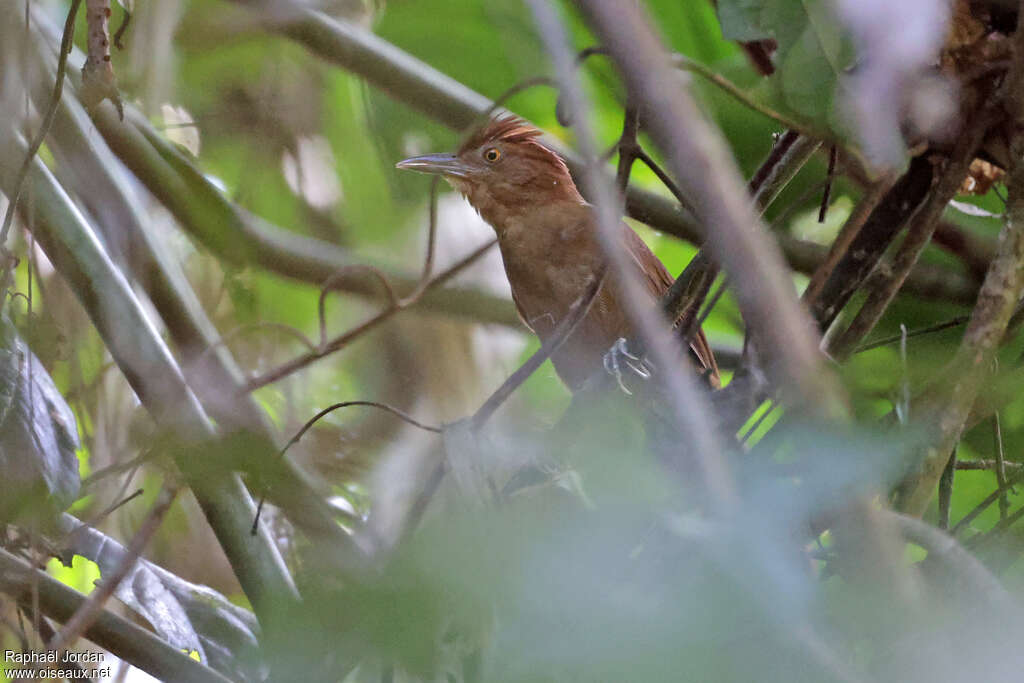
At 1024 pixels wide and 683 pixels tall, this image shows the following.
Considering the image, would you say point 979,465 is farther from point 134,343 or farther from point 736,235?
point 134,343

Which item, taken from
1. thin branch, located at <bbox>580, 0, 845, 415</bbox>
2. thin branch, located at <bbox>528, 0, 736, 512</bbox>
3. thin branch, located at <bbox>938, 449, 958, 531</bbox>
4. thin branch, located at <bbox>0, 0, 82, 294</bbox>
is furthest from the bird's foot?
thin branch, located at <bbox>580, 0, 845, 415</bbox>

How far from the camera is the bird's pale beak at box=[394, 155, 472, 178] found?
12.0ft

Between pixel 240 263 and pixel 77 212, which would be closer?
pixel 77 212

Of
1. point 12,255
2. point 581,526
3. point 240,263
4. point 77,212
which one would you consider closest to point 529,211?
point 240,263

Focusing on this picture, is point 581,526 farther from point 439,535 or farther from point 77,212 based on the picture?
point 77,212

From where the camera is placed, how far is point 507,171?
3854mm

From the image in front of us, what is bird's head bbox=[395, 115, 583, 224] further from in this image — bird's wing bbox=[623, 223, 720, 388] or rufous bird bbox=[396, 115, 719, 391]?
bird's wing bbox=[623, 223, 720, 388]

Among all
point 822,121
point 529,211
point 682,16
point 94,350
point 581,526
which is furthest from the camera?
point 529,211

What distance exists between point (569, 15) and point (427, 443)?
1404 millimetres

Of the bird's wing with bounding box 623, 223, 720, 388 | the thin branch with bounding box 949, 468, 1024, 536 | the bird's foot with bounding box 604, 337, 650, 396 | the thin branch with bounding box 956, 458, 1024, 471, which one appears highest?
the bird's foot with bounding box 604, 337, 650, 396

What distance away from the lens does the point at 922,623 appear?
2.70ft

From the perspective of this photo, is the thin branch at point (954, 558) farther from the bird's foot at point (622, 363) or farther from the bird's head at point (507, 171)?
the bird's head at point (507, 171)

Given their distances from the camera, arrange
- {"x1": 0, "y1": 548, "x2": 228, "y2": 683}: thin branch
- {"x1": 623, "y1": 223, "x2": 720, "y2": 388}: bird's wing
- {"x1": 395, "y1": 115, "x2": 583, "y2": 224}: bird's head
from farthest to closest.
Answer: {"x1": 395, "y1": 115, "x2": 583, "y2": 224}: bird's head, {"x1": 623, "y1": 223, "x2": 720, "y2": 388}: bird's wing, {"x1": 0, "y1": 548, "x2": 228, "y2": 683}: thin branch

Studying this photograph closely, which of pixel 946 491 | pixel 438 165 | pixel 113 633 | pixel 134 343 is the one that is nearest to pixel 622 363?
pixel 946 491
